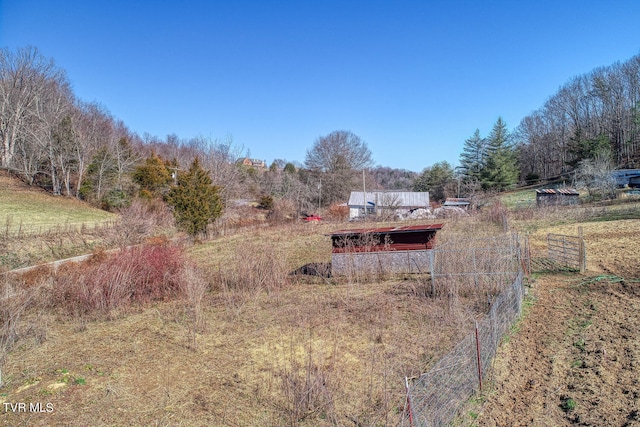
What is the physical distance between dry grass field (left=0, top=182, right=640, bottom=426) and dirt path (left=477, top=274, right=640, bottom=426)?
0.03m

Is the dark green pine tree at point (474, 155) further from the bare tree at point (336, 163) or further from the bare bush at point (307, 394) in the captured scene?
the bare bush at point (307, 394)

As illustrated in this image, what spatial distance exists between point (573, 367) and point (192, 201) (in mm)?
22187

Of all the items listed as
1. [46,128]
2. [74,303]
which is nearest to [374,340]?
[74,303]

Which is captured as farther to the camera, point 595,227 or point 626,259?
point 595,227

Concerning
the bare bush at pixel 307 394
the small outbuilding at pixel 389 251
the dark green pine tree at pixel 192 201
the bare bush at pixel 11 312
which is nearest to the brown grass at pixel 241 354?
the bare bush at pixel 307 394

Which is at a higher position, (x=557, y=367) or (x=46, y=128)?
(x=46, y=128)

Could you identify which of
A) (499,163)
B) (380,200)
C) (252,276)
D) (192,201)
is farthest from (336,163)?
(252,276)

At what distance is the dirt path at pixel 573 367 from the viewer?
468cm

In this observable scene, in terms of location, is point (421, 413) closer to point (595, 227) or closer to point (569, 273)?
point (569, 273)

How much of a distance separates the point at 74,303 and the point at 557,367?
1105cm

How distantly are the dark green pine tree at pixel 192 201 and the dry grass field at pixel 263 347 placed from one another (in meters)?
11.6

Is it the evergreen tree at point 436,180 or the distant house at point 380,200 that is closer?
the distant house at point 380,200

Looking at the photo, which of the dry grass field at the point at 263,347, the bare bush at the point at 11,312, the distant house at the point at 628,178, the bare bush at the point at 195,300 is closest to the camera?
the dry grass field at the point at 263,347

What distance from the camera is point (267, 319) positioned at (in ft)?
29.2
